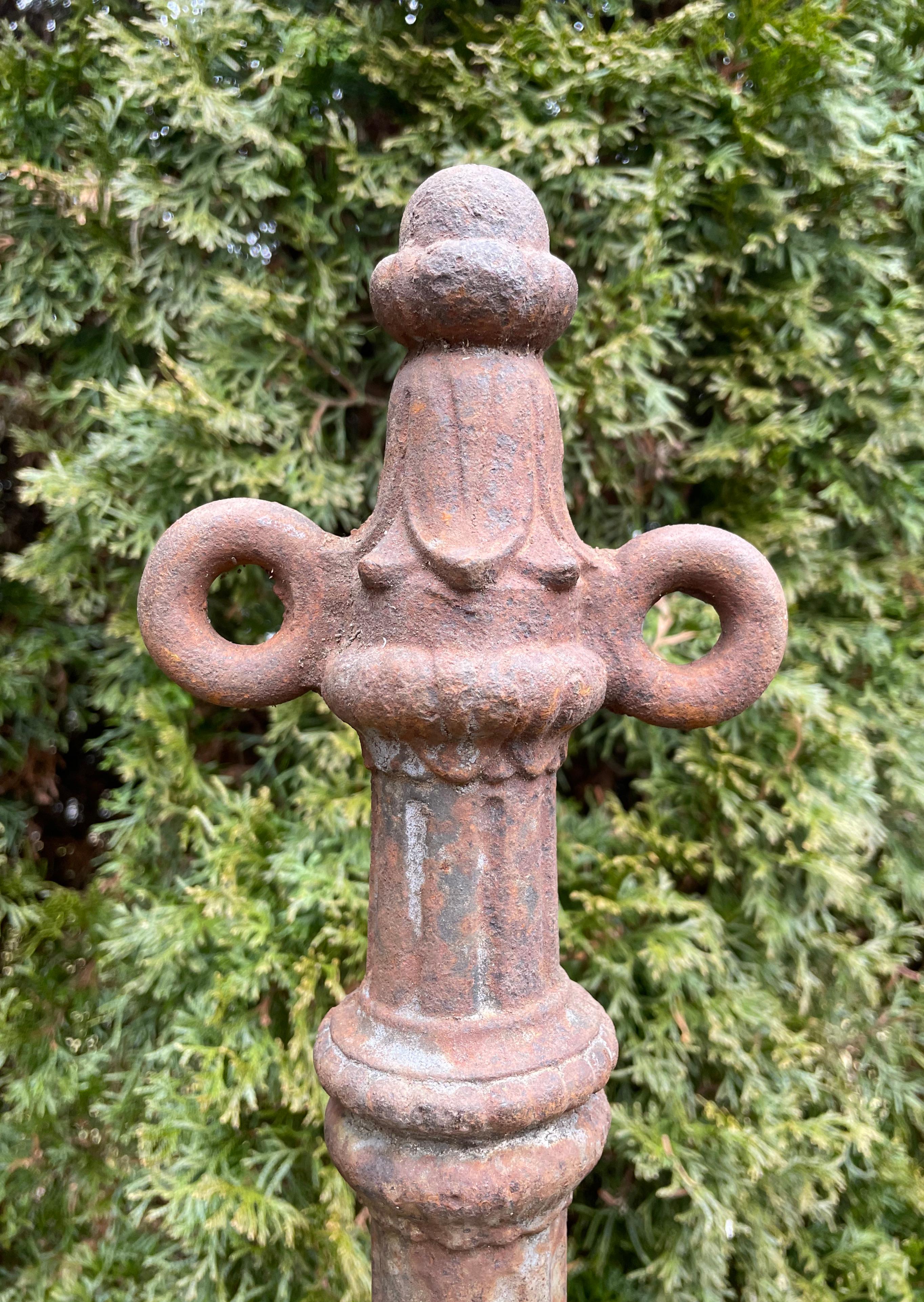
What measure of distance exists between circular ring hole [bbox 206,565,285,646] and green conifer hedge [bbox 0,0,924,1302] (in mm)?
11

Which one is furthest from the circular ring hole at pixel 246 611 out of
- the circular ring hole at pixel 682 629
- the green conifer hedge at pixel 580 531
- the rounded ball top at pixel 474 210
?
the rounded ball top at pixel 474 210

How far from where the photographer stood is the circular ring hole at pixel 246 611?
1.63 metres

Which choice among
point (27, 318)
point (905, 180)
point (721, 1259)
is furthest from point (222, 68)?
point (721, 1259)

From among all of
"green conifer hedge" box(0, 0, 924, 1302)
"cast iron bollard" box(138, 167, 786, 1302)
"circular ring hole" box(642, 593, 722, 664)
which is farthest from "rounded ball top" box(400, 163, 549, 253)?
"circular ring hole" box(642, 593, 722, 664)

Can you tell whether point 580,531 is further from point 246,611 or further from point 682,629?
point 246,611

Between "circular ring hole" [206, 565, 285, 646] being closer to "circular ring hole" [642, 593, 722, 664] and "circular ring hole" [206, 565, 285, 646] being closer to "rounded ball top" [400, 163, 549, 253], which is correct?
"circular ring hole" [642, 593, 722, 664]

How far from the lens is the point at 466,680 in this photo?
0.76 m

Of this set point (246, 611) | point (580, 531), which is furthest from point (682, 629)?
point (246, 611)

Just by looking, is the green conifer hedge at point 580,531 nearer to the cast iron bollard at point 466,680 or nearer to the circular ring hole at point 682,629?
the circular ring hole at point 682,629

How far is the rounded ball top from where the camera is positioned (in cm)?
81

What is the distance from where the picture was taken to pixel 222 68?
1.53 m

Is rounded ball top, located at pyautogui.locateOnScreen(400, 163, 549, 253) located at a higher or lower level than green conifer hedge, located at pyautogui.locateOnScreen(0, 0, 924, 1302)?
higher

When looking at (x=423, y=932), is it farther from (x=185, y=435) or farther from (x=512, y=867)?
(x=185, y=435)

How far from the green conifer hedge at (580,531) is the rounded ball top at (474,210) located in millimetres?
685
